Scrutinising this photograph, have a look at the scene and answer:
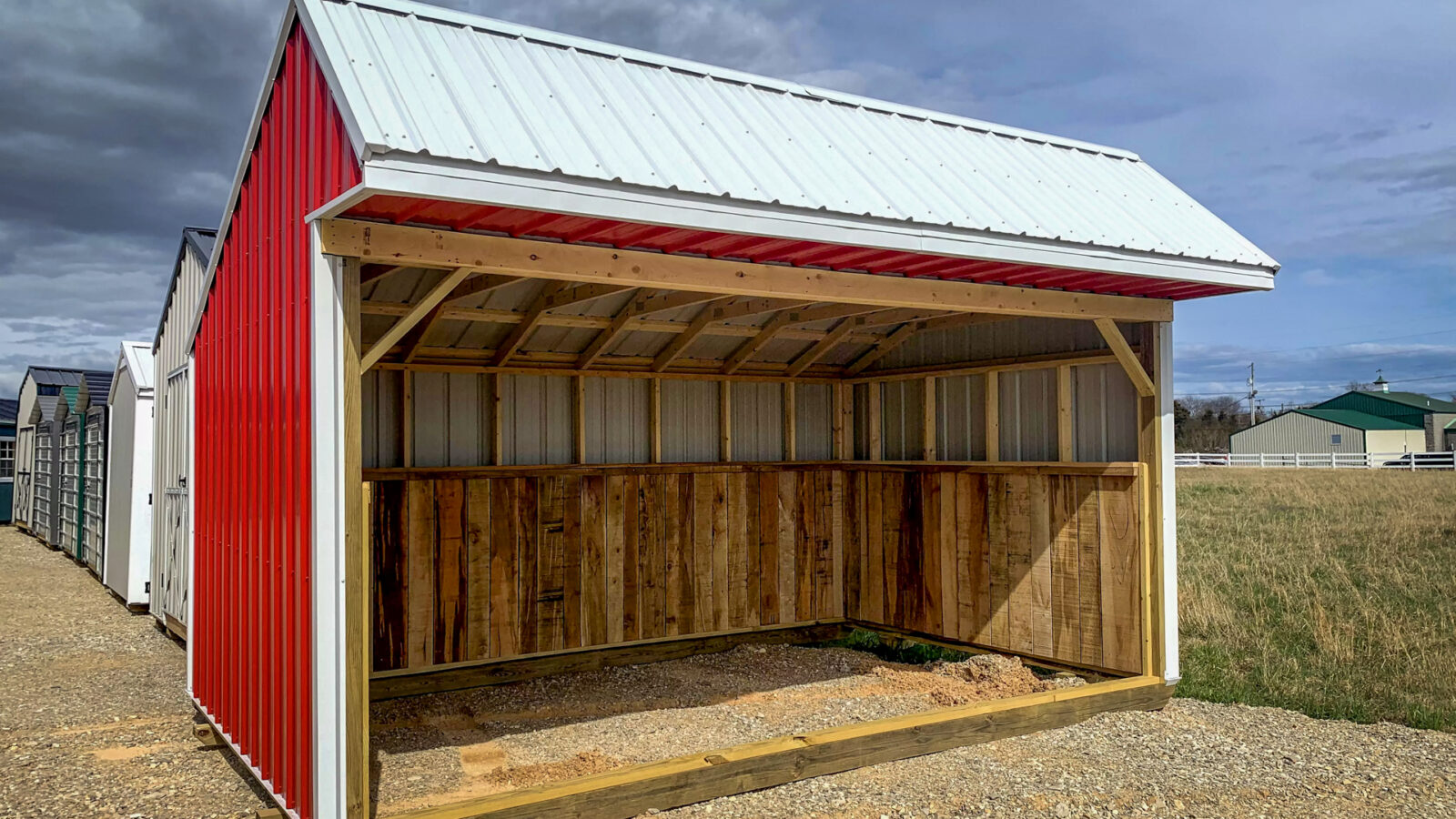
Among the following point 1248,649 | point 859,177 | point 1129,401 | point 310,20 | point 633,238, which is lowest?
point 1248,649

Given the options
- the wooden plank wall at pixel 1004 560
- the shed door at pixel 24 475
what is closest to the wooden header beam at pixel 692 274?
the wooden plank wall at pixel 1004 560

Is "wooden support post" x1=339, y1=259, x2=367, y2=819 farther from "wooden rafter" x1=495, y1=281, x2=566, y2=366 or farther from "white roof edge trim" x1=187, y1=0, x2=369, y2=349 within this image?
"wooden rafter" x1=495, y1=281, x2=566, y2=366

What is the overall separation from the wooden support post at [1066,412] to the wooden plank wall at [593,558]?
2.53 meters

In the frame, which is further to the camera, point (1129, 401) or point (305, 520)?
point (1129, 401)

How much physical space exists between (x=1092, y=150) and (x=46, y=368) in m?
22.3

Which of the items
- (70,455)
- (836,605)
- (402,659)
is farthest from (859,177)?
(70,455)

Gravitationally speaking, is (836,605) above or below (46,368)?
below

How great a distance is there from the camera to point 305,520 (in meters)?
4.57

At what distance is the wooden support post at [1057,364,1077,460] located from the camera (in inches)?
311

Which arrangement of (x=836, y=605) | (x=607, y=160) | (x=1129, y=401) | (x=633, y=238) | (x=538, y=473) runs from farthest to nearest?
1. (x=836, y=605)
2. (x=538, y=473)
3. (x=1129, y=401)
4. (x=633, y=238)
5. (x=607, y=160)

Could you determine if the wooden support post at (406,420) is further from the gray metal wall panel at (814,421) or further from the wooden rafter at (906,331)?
the wooden rafter at (906,331)

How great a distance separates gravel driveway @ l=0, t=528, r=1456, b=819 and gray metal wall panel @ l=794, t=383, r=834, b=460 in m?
3.96

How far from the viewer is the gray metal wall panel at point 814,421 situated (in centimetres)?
1005

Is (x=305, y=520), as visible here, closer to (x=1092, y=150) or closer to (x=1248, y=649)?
(x=1092, y=150)
